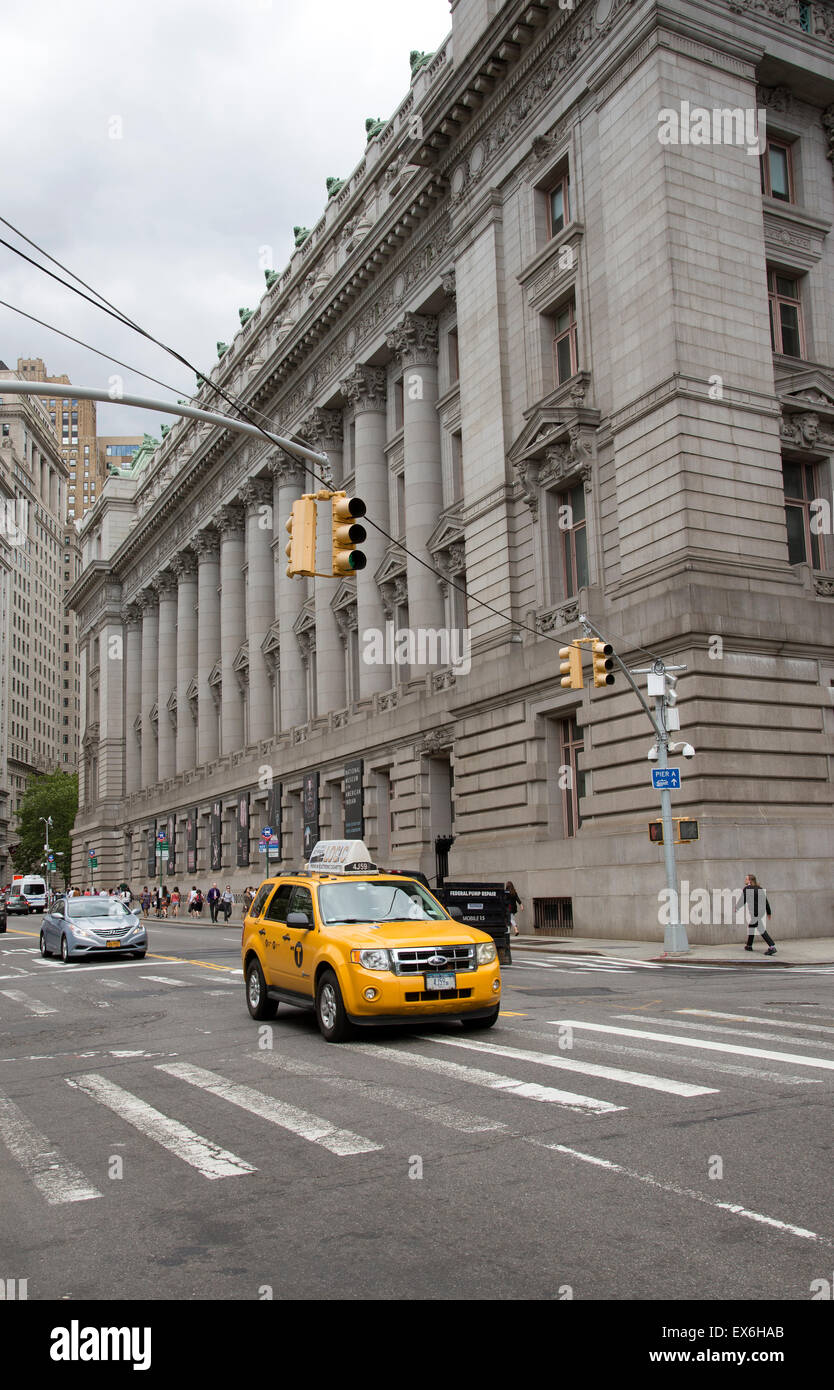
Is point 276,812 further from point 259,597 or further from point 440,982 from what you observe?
point 440,982

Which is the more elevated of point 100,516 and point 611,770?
point 100,516

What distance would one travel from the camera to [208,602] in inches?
2904

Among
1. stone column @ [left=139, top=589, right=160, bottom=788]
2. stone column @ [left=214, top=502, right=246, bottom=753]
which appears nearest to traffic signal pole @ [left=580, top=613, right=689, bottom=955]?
stone column @ [left=214, top=502, right=246, bottom=753]

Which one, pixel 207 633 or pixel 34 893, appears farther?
pixel 34 893

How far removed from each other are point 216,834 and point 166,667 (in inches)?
750

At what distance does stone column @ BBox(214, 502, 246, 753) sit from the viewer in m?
66.7

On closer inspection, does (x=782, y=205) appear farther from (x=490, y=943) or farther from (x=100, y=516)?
(x=100, y=516)

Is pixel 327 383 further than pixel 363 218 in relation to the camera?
Yes

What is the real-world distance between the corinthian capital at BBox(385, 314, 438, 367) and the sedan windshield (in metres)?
25.2

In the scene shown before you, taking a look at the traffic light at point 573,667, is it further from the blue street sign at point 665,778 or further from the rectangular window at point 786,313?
the rectangular window at point 786,313

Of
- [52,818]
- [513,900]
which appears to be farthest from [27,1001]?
[52,818]

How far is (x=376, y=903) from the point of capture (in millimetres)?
13531
